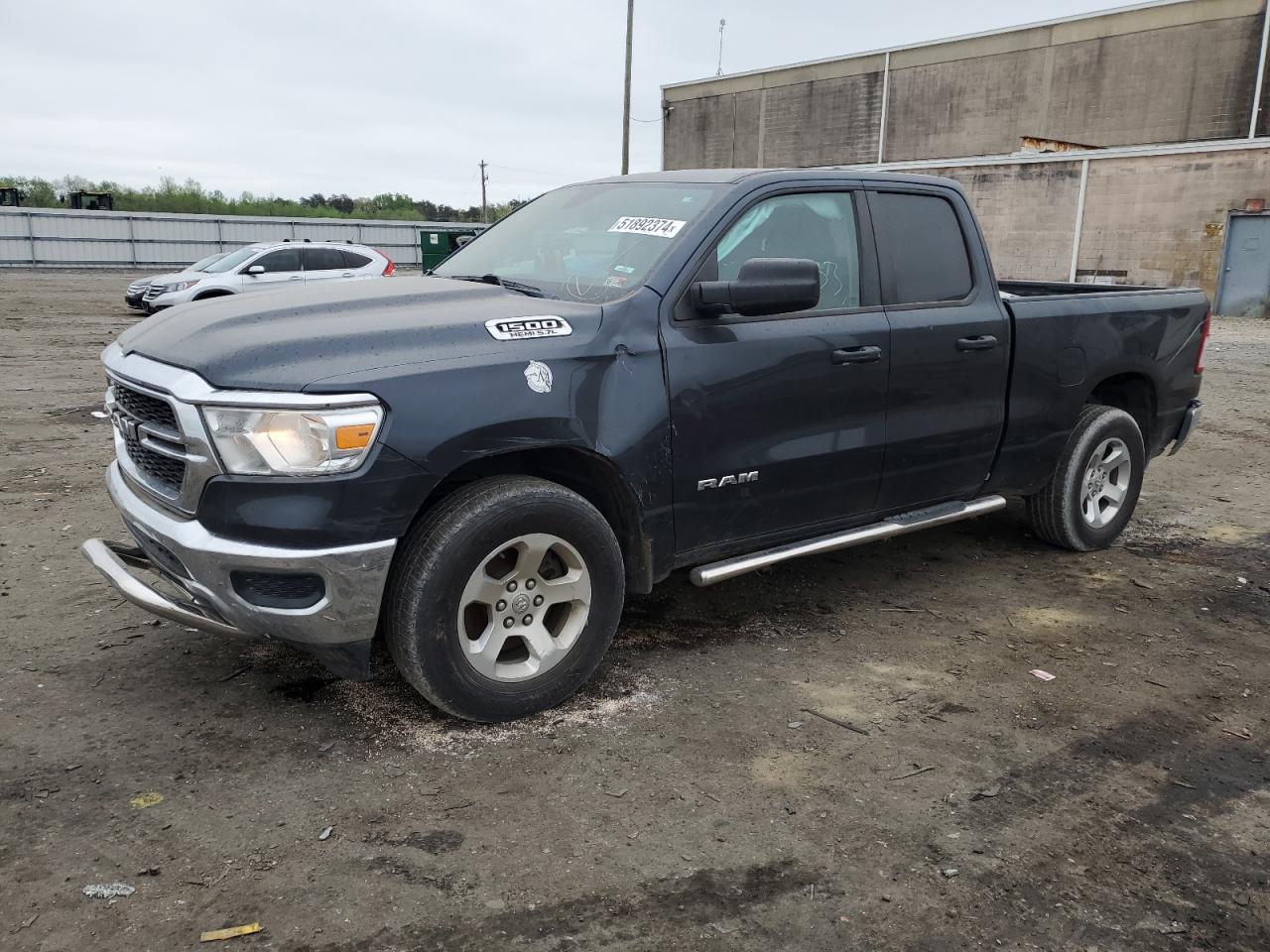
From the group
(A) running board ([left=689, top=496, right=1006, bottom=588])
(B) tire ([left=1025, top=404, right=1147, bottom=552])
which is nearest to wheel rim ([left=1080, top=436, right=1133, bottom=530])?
(B) tire ([left=1025, top=404, right=1147, bottom=552])

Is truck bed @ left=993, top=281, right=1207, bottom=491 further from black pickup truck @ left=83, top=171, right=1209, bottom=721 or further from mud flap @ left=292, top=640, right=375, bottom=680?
mud flap @ left=292, top=640, right=375, bottom=680

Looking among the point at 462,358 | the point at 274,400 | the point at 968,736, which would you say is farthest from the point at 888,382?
the point at 274,400

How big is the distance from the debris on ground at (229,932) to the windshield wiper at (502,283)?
239 centimetres

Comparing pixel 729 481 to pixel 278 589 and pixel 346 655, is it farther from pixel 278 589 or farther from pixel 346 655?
pixel 278 589

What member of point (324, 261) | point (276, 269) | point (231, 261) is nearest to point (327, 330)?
point (276, 269)

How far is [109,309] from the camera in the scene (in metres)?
20.7

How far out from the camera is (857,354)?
425cm

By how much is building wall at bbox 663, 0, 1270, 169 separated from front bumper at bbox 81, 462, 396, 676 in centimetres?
3720

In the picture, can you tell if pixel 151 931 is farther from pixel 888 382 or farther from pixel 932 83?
pixel 932 83

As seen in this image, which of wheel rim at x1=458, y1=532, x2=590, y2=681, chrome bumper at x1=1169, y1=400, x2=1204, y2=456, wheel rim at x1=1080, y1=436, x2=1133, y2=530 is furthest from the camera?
chrome bumper at x1=1169, y1=400, x2=1204, y2=456

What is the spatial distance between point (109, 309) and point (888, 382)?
66.7 ft

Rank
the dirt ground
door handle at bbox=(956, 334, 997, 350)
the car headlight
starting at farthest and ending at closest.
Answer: door handle at bbox=(956, 334, 997, 350) → the car headlight → the dirt ground

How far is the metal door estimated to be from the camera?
23.5m

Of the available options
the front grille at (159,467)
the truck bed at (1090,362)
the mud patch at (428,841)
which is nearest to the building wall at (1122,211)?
the truck bed at (1090,362)
